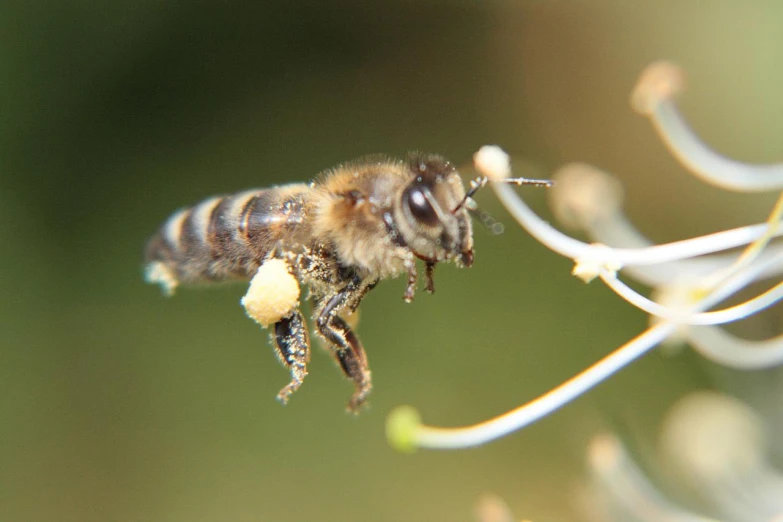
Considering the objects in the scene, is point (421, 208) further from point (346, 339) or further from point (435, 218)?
point (346, 339)

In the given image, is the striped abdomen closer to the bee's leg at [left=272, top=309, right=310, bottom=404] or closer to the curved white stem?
the bee's leg at [left=272, top=309, right=310, bottom=404]

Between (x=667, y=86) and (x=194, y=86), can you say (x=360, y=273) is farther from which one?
(x=194, y=86)

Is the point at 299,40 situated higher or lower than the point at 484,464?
higher

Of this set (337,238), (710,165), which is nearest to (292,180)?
(710,165)

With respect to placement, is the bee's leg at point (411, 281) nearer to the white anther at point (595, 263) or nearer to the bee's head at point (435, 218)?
the bee's head at point (435, 218)

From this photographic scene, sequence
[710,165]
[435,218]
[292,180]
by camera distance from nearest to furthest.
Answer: [435,218], [710,165], [292,180]

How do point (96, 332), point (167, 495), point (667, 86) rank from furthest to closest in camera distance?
point (96, 332) < point (167, 495) < point (667, 86)

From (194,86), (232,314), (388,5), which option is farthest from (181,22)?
(232,314)
